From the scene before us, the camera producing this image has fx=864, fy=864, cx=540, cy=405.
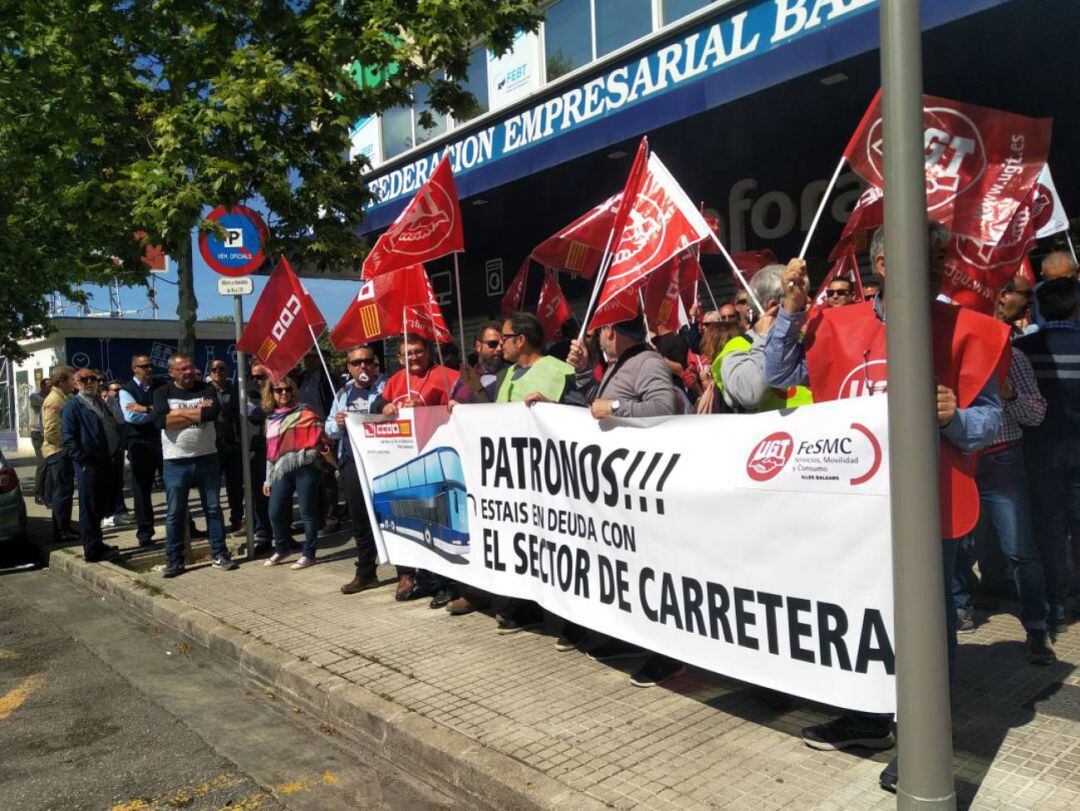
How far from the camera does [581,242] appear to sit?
6.33m

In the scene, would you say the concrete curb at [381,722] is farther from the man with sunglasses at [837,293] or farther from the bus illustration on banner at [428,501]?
the man with sunglasses at [837,293]

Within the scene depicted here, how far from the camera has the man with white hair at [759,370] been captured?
3.67 metres

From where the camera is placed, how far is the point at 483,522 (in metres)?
5.23

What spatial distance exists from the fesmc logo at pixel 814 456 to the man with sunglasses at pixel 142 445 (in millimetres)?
7627

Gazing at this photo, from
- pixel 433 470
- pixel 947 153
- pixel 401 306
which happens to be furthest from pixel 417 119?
pixel 947 153

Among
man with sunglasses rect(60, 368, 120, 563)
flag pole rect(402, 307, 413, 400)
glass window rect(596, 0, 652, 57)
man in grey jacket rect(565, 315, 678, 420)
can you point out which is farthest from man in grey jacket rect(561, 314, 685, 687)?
glass window rect(596, 0, 652, 57)

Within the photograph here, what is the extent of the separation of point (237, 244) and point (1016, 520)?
20.9 feet

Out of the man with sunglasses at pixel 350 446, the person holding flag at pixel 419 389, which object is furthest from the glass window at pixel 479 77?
the person holding flag at pixel 419 389

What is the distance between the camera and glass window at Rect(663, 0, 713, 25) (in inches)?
376

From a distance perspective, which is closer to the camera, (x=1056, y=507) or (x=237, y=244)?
(x=1056, y=507)

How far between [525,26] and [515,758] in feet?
25.2

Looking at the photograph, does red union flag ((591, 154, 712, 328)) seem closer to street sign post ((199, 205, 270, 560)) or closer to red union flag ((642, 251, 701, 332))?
red union flag ((642, 251, 701, 332))


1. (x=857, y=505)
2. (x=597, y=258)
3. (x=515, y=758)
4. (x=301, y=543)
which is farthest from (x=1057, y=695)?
(x=301, y=543)

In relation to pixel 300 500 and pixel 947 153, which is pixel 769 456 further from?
pixel 300 500
